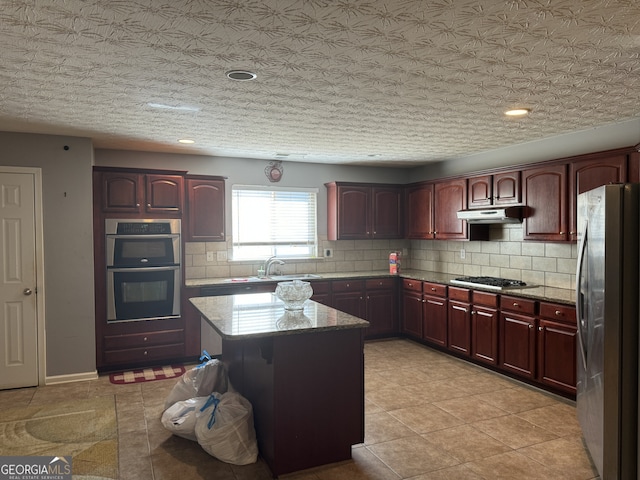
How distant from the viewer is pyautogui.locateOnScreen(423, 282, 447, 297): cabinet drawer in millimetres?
5301

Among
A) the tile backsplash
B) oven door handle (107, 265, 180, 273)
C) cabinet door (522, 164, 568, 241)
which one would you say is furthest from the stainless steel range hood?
oven door handle (107, 265, 180, 273)

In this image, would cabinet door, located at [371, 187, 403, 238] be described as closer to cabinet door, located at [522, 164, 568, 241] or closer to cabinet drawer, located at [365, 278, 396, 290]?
cabinet drawer, located at [365, 278, 396, 290]

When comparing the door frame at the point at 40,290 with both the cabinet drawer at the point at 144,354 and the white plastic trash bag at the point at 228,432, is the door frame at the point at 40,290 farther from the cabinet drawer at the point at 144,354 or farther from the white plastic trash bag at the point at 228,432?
the white plastic trash bag at the point at 228,432

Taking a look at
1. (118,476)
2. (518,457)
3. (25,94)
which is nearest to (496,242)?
(518,457)

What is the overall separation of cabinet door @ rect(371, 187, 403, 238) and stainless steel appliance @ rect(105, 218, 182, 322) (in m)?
2.68

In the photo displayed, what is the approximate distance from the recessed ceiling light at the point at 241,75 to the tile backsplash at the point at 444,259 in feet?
10.4

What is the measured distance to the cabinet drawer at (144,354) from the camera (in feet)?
15.5

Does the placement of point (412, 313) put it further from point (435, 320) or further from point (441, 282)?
point (441, 282)

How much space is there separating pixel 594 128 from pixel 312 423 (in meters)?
3.57

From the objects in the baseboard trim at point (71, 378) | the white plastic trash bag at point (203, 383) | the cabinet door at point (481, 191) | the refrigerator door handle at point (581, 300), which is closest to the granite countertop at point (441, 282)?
the refrigerator door handle at point (581, 300)

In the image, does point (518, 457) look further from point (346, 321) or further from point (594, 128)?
point (594, 128)

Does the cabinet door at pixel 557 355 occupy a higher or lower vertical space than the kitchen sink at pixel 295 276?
lower

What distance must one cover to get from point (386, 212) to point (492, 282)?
197 cm

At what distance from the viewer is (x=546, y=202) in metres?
4.36
